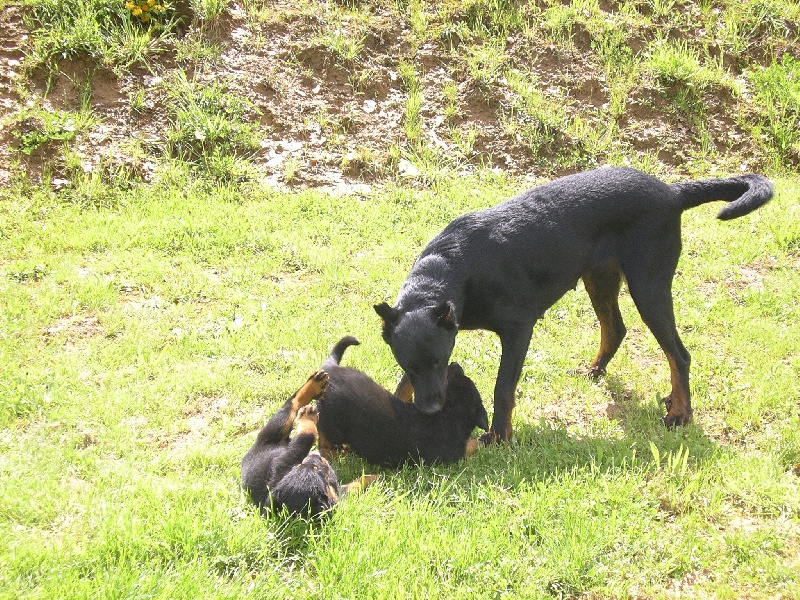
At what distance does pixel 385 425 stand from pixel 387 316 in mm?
699

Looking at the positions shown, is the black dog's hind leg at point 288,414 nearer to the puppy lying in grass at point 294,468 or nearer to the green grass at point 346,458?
the puppy lying in grass at point 294,468

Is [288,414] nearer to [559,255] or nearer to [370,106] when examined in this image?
[559,255]

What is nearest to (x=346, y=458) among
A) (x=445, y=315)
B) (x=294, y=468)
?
(x=294, y=468)

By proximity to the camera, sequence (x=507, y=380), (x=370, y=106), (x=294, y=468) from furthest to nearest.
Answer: (x=370, y=106) → (x=507, y=380) → (x=294, y=468)

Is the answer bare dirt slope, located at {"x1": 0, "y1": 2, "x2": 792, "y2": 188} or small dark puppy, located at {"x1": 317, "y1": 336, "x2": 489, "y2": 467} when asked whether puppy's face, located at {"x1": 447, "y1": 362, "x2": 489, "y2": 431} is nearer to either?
small dark puppy, located at {"x1": 317, "y1": 336, "x2": 489, "y2": 467}

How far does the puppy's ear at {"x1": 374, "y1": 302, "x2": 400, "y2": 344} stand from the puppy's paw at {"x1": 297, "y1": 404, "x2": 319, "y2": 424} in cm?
74

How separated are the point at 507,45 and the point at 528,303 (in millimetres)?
7009

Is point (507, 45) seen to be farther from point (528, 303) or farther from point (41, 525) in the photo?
point (41, 525)

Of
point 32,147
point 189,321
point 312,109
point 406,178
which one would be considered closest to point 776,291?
point 406,178

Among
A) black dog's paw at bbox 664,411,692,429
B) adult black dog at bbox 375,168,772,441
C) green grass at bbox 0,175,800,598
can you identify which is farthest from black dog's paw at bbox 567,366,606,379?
black dog's paw at bbox 664,411,692,429

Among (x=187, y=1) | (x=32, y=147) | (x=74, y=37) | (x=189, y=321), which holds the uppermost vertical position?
(x=187, y=1)

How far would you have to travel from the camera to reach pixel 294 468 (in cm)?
378

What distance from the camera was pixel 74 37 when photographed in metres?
9.04

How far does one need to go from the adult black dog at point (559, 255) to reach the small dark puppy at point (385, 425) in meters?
0.25
